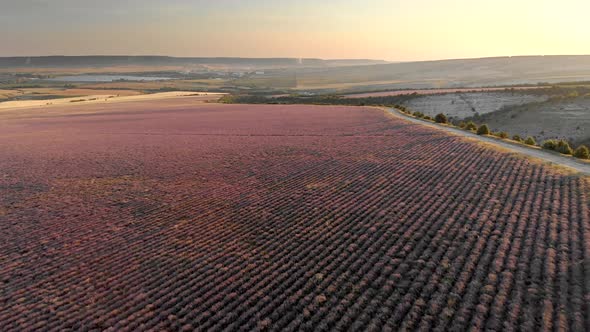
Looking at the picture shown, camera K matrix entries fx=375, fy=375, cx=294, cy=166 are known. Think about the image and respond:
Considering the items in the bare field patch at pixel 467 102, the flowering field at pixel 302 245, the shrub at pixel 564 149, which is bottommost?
the flowering field at pixel 302 245

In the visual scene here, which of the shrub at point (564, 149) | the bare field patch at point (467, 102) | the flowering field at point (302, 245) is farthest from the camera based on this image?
the bare field patch at point (467, 102)

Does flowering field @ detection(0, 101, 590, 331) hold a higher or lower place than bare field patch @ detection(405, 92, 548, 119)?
lower

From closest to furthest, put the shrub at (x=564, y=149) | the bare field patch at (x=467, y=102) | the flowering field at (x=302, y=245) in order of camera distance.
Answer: the flowering field at (x=302, y=245)
the shrub at (x=564, y=149)
the bare field patch at (x=467, y=102)

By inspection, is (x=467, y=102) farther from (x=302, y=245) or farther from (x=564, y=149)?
(x=302, y=245)

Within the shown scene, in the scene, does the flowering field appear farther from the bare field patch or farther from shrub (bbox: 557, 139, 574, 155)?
the bare field patch

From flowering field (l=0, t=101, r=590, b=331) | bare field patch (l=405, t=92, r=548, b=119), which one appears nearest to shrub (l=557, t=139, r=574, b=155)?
flowering field (l=0, t=101, r=590, b=331)

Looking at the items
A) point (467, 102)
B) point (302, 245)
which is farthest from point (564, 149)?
point (467, 102)

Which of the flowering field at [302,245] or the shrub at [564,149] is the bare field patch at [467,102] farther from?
the flowering field at [302,245]

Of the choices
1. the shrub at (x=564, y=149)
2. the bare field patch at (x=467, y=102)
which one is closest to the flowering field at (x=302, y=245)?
the shrub at (x=564, y=149)

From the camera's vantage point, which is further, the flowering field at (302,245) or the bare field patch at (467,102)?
the bare field patch at (467,102)
